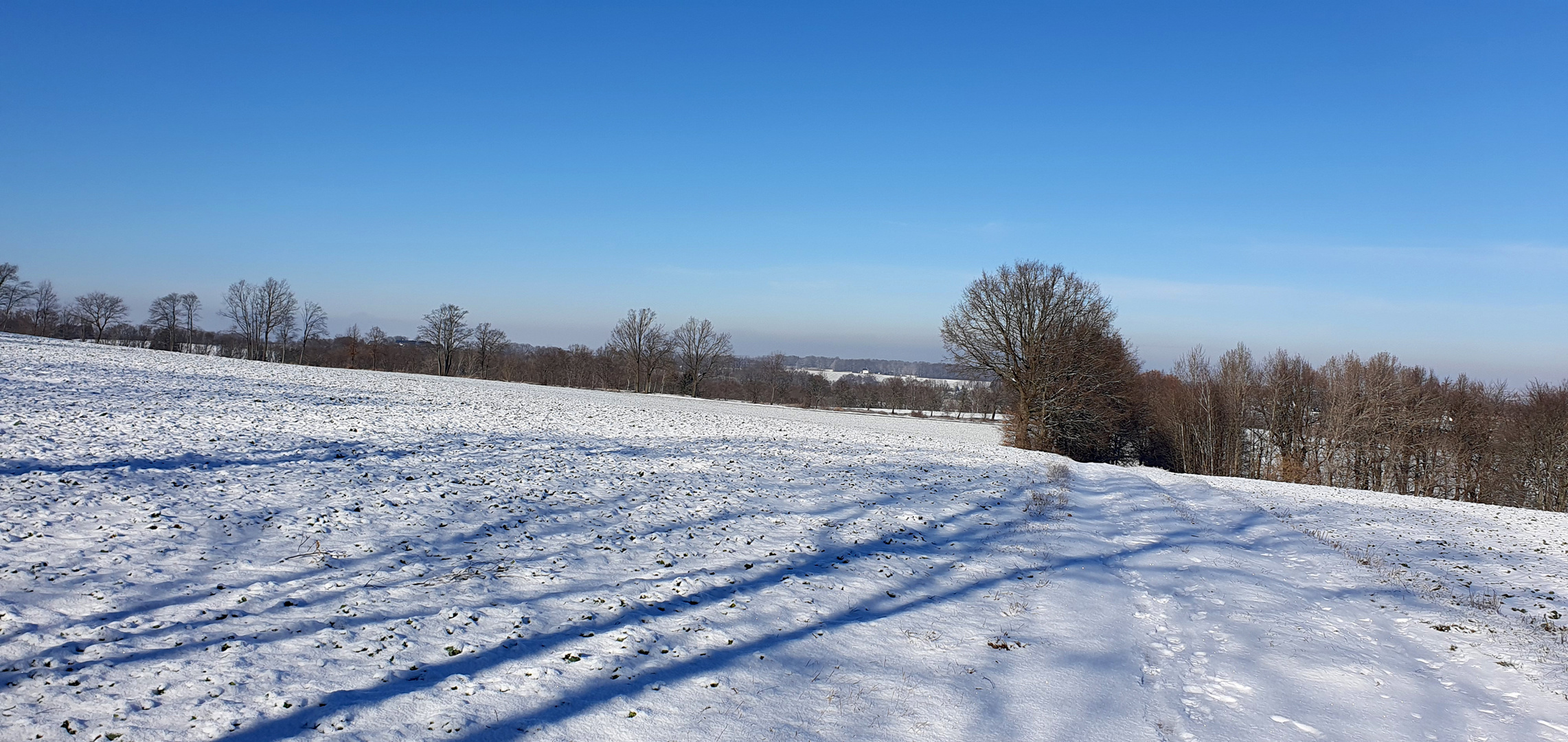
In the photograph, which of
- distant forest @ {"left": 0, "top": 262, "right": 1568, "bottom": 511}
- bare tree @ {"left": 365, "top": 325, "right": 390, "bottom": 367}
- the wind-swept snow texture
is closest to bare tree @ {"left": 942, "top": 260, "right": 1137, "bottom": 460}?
distant forest @ {"left": 0, "top": 262, "right": 1568, "bottom": 511}

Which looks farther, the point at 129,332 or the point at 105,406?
the point at 129,332

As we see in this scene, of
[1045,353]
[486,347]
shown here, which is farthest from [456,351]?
[1045,353]

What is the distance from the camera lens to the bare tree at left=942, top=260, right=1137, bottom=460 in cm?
4184

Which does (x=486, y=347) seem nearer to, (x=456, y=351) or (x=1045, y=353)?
(x=456, y=351)

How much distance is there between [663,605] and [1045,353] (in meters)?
37.9

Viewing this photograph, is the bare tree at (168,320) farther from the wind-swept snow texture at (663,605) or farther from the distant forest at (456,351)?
the wind-swept snow texture at (663,605)

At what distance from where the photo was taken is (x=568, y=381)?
110m

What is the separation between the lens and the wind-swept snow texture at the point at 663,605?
20.2ft

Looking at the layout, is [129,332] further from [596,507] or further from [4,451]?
[596,507]

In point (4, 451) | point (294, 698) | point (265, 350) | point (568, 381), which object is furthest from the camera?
point (568, 381)

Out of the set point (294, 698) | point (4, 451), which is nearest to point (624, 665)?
point (294, 698)

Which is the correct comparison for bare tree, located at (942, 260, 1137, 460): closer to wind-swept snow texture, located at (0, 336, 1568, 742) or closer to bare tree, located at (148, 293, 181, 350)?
wind-swept snow texture, located at (0, 336, 1568, 742)

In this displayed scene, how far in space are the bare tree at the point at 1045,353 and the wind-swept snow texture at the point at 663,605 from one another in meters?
23.9

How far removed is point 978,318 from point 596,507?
35.4 m
